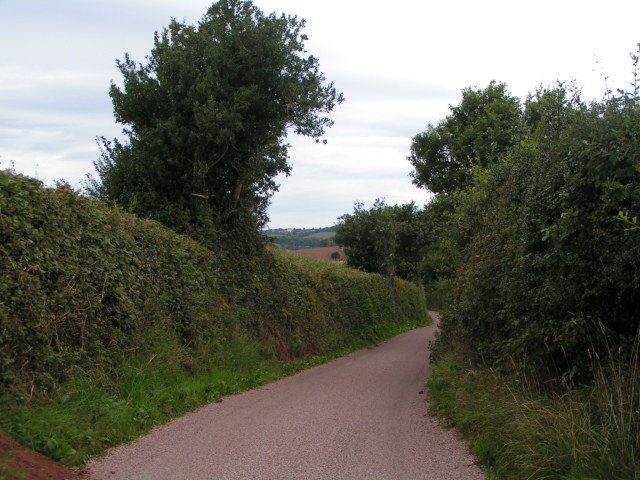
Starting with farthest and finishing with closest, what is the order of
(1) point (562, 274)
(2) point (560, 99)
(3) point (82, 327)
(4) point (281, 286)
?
(4) point (281, 286), (2) point (560, 99), (3) point (82, 327), (1) point (562, 274)

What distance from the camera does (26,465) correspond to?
5.08m

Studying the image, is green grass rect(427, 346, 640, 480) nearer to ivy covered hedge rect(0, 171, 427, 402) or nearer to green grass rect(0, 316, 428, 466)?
green grass rect(0, 316, 428, 466)

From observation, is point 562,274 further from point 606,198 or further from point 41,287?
point 41,287

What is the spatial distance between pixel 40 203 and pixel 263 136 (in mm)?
8792

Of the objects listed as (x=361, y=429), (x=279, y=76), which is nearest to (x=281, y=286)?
(x=279, y=76)

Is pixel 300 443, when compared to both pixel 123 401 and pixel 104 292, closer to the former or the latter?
pixel 123 401

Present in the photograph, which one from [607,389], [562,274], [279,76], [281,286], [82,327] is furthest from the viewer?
[281,286]

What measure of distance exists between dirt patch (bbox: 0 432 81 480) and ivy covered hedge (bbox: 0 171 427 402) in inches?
39.6

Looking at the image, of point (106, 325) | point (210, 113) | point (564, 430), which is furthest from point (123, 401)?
point (210, 113)

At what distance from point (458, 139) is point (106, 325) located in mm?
23762

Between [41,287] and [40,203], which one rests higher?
[40,203]

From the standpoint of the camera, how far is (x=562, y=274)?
6379mm

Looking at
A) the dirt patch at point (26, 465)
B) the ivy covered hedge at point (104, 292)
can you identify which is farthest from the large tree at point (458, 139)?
the dirt patch at point (26, 465)

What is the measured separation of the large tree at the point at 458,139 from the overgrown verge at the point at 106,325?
16.4 metres
